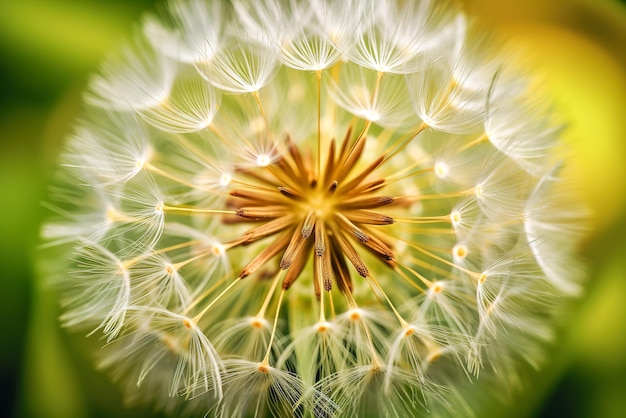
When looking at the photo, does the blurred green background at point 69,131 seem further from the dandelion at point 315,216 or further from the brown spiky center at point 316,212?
the brown spiky center at point 316,212

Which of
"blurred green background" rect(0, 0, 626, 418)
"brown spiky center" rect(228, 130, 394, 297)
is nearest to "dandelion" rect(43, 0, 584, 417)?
"brown spiky center" rect(228, 130, 394, 297)

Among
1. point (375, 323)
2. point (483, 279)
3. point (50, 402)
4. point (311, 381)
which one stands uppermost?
point (483, 279)

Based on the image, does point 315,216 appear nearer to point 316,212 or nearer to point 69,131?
point 316,212

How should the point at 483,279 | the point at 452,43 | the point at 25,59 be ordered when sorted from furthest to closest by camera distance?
the point at 25,59
the point at 452,43
the point at 483,279

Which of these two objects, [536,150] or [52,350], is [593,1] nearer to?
[536,150]

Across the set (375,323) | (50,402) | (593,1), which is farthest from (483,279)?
(50,402)

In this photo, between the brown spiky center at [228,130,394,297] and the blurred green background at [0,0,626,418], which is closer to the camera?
the brown spiky center at [228,130,394,297]

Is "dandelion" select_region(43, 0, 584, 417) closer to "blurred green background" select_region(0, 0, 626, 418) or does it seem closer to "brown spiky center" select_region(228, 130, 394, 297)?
"brown spiky center" select_region(228, 130, 394, 297)
